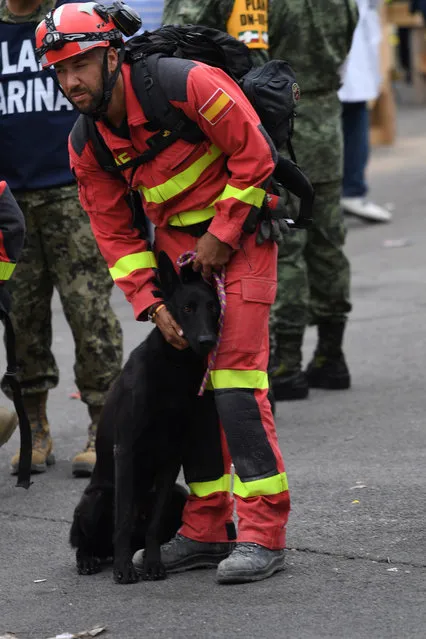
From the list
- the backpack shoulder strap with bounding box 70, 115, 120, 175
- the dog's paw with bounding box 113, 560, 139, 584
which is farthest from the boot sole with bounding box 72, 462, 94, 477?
the backpack shoulder strap with bounding box 70, 115, 120, 175

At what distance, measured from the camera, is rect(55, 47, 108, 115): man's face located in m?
4.36

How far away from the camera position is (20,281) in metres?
6.00

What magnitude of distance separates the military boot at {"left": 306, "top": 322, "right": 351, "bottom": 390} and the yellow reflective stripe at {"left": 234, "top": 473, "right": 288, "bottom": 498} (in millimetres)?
2886

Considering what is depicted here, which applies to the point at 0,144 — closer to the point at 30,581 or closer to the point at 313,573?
the point at 30,581

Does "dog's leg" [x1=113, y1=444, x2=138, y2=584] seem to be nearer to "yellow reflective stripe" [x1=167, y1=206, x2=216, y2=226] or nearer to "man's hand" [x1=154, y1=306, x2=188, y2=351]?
"man's hand" [x1=154, y1=306, x2=188, y2=351]

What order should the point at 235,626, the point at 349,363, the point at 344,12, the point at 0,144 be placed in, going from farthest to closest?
the point at 349,363 → the point at 344,12 → the point at 0,144 → the point at 235,626

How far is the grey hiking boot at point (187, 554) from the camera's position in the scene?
15.3 ft

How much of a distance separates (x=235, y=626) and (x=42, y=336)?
2.43 meters

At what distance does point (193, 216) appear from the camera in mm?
4520

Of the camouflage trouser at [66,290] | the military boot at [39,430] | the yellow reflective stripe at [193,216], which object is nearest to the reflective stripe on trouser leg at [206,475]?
A: the yellow reflective stripe at [193,216]

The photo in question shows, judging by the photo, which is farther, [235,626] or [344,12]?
[344,12]

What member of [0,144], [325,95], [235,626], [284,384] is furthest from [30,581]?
[325,95]

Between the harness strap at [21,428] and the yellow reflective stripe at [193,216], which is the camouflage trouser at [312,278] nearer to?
the harness strap at [21,428]

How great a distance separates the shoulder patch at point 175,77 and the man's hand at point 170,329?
70 centimetres
